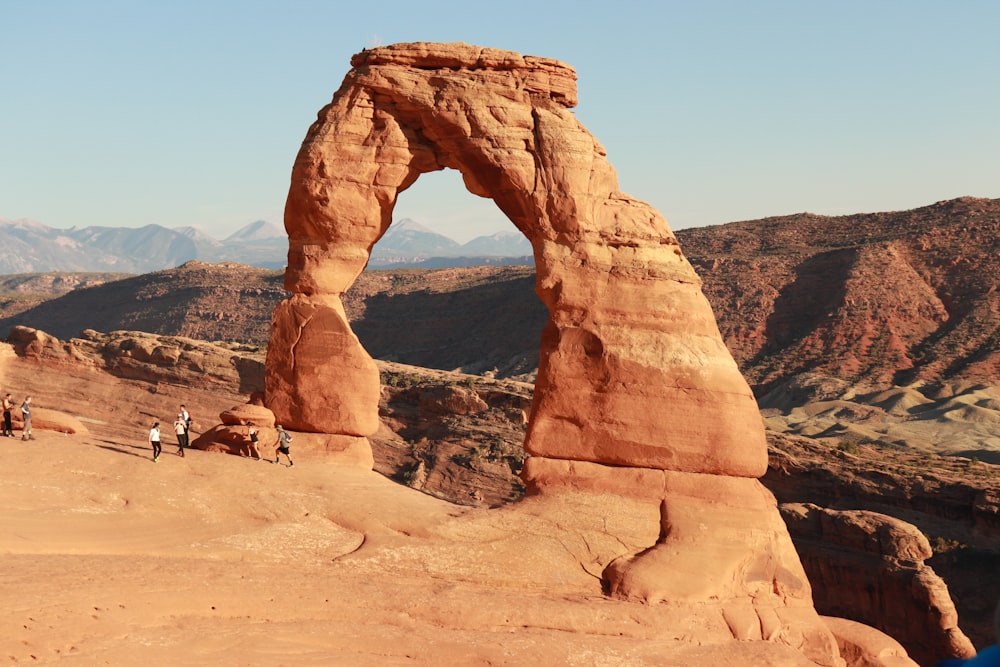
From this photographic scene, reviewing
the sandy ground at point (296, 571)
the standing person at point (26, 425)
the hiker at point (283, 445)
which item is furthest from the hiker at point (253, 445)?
the standing person at point (26, 425)

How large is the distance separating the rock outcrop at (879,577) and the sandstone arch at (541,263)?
843 cm

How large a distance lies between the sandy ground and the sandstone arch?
1.92m

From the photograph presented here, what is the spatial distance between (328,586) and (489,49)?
12.2 m

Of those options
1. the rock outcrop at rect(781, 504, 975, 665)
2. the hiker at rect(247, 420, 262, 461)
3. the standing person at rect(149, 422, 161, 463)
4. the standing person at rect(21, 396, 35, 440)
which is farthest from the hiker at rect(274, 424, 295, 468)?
the rock outcrop at rect(781, 504, 975, 665)

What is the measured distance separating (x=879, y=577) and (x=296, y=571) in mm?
17407

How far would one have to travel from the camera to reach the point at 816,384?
7088 centimetres

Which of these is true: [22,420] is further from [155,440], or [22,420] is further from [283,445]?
[283,445]

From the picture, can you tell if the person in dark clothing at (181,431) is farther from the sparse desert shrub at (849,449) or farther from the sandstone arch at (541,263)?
the sparse desert shrub at (849,449)

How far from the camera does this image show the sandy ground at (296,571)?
15.2 meters

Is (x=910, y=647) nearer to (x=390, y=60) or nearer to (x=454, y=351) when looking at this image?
(x=390, y=60)

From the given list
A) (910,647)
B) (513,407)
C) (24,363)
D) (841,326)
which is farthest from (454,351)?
(910,647)

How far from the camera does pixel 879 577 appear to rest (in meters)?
29.0

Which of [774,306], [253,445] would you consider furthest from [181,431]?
[774,306]

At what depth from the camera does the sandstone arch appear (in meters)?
22.0
